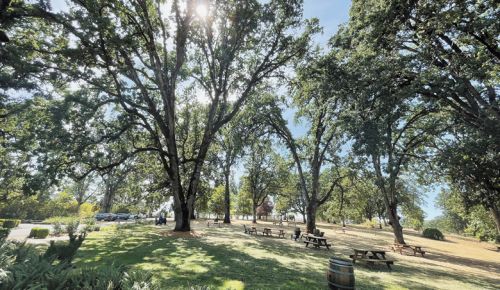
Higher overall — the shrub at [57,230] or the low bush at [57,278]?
the low bush at [57,278]

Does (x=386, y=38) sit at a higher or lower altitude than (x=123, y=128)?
higher

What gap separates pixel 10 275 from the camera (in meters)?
3.17

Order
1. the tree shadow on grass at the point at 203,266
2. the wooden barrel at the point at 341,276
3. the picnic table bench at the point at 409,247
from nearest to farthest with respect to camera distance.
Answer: the wooden barrel at the point at 341,276
the tree shadow on grass at the point at 203,266
the picnic table bench at the point at 409,247

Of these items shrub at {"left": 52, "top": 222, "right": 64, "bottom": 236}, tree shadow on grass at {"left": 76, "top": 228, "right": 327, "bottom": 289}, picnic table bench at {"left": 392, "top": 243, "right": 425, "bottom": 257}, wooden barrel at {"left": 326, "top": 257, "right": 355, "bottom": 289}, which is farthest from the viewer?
shrub at {"left": 52, "top": 222, "right": 64, "bottom": 236}

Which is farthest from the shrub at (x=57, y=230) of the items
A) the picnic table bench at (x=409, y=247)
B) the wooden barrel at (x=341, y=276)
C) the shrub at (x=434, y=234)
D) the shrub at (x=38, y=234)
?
the shrub at (x=434, y=234)

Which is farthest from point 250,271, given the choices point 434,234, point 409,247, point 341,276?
point 434,234

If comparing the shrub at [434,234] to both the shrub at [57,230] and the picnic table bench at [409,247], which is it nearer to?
the picnic table bench at [409,247]

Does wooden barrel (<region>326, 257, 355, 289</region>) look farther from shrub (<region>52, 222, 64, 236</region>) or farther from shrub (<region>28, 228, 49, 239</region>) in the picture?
shrub (<region>52, 222, 64, 236</region>)

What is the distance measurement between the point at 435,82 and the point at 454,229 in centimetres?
9812

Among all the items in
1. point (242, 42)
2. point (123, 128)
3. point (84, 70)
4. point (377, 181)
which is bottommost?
point (377, 181)

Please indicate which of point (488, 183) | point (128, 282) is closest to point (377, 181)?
point (488, 183)

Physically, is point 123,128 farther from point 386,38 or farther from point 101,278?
point 386,38

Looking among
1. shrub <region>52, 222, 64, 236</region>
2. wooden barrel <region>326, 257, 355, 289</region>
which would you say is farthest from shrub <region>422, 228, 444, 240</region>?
shrub <region>52, 222, 64, 236</region>

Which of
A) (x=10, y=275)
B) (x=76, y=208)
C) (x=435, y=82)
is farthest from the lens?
(x=76, y=208)
